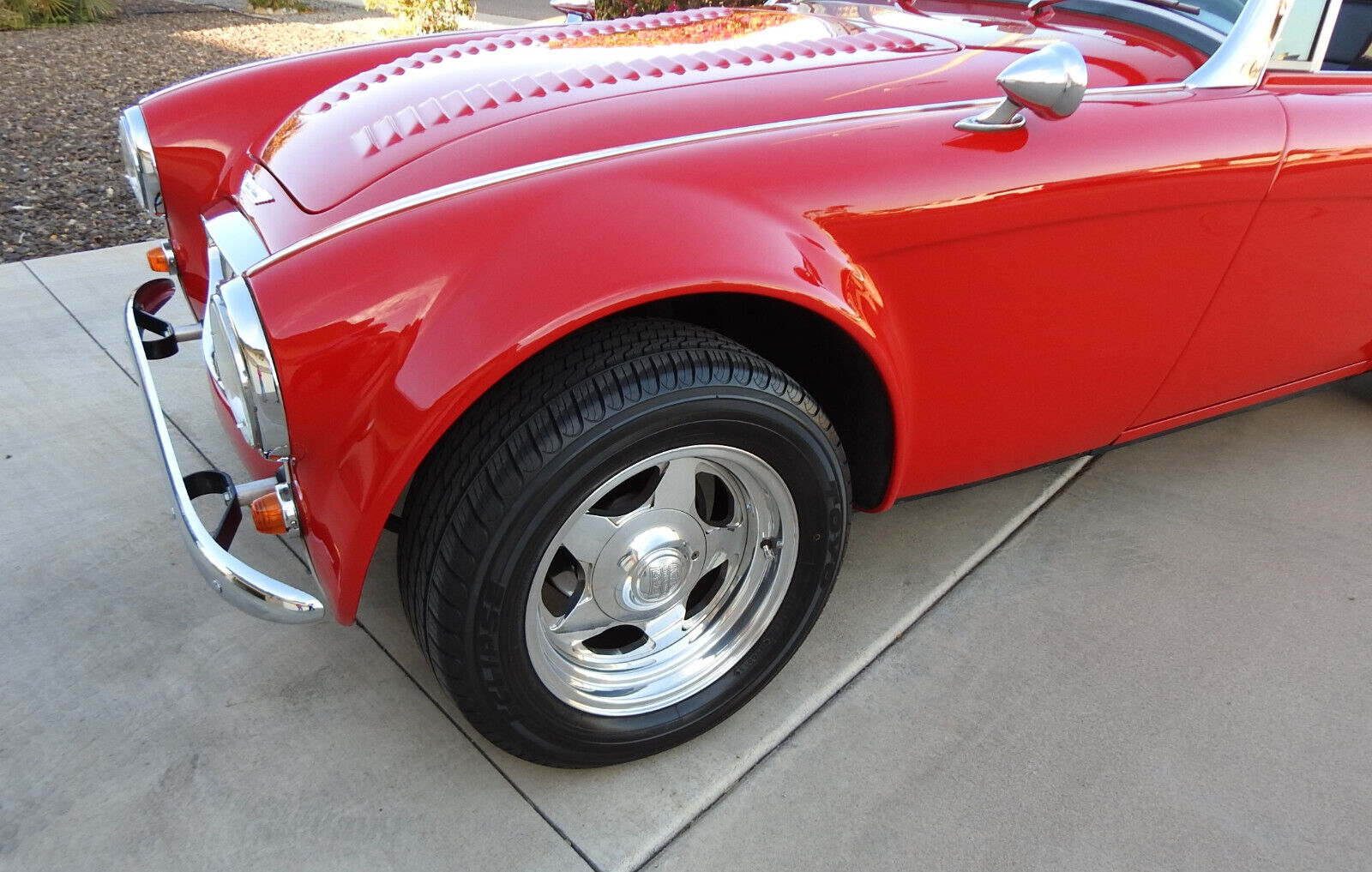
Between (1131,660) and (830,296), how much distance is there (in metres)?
1.14

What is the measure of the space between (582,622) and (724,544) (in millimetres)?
302

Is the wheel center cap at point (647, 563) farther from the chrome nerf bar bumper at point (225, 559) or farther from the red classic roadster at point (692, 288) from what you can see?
the chrome nerf bar bumper at point (225, 559)

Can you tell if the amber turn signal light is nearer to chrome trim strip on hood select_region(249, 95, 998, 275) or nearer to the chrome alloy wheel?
chrome trim strip on hood select_region(249, 95, 998, 275)

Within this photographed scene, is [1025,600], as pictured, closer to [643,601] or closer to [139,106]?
[643,601]

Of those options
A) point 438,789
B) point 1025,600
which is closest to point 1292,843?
point 1025,600

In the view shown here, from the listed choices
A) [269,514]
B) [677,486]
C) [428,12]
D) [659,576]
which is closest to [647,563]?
[659,576]

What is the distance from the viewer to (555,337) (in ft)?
4.50

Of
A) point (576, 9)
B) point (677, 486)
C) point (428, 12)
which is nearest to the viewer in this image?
point (677, 486)

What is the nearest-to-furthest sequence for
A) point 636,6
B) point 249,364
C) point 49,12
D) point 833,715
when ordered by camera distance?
point 249,364 → point 833,715 → point 636,6 → point 49,12

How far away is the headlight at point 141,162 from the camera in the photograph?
2.09 meters

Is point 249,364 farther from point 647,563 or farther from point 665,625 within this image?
point 665,625

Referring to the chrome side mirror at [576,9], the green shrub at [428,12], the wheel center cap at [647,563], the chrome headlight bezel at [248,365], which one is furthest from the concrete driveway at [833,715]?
the green shrub at [428,12]

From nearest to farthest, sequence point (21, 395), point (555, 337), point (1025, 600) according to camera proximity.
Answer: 1. point (555, 337)
2. point (1025, 600)
3. point (21, 395)

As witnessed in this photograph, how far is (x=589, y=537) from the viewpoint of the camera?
1634 mm
